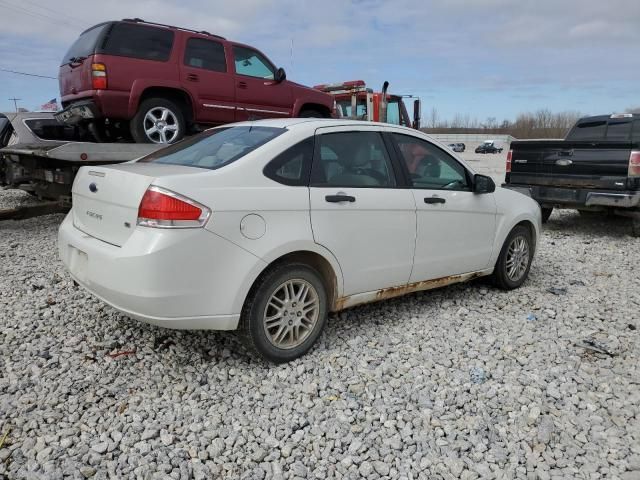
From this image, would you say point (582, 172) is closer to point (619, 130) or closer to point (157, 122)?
A: point (619, 130)

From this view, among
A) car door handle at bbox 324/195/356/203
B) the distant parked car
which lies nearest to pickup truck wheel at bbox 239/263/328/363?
car door handle at bbox 324/195/356/203

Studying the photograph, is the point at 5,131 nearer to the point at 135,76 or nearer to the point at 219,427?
the point at 135,76

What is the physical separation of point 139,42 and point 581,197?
22.3 ft

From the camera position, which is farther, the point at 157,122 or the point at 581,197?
the point at 581,197

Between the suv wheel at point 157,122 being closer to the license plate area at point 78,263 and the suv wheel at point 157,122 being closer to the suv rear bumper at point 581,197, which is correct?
the license plate area at point 78,263

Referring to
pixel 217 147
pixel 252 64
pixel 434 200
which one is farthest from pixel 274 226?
pixel 252 64

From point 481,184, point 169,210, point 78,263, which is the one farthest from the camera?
point 481,184

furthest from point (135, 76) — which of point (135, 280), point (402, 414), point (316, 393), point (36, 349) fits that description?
point (402, 414)

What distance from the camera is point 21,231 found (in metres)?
7.69

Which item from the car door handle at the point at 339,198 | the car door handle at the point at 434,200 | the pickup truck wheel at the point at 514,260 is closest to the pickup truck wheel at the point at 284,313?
the car door handle at the point at 339,198

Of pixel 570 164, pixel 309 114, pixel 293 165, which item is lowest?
pixel 570 164

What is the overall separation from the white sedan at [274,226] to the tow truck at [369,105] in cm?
729

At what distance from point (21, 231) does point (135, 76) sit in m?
2.91

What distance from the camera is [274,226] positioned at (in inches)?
132
